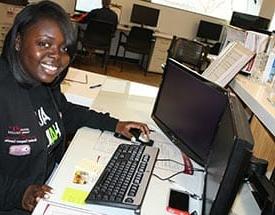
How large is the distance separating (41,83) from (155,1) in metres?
6.07

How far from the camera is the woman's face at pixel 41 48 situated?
1.35m

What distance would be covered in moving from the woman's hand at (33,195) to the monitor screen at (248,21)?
6034 millimetres

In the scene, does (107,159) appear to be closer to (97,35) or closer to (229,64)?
(229,64)

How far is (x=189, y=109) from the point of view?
166 centimetres

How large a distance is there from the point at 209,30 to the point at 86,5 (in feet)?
7.90

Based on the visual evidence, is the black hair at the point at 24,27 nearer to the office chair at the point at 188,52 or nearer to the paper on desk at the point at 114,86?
the paper on desk at the point at 114,86

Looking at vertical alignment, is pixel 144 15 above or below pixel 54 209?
above

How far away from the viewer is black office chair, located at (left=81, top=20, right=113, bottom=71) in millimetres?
5938

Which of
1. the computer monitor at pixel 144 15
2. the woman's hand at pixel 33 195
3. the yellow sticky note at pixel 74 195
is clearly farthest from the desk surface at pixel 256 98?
the computer monitor at pixel 144 15

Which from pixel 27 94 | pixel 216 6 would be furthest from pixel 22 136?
pixel 216 6

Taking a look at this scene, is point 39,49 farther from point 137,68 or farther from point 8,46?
point 137,68

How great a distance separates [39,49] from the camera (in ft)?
4.43

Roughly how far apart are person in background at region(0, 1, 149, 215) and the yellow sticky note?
0.11 meters

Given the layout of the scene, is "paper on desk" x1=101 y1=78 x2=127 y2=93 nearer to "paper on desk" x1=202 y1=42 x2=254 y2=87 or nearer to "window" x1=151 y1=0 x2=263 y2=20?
"paper on desk" x1=202 y1=42 x2=254 y2=87
